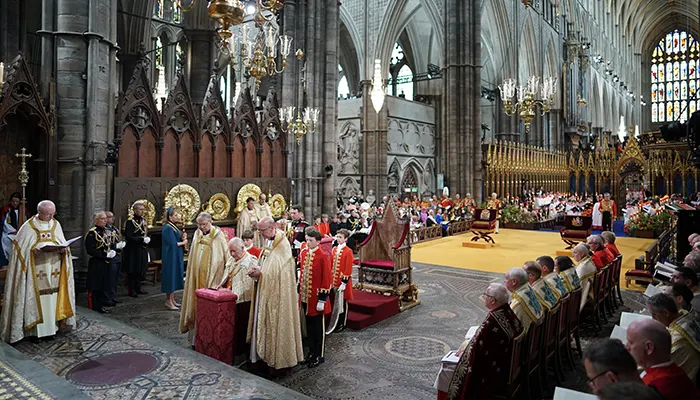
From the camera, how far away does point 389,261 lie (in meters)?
8.31

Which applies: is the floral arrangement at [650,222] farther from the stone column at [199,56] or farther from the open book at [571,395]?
the open book at [571,395]

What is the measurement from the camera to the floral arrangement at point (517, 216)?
20781 millimetres

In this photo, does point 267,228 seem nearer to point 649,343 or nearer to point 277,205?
point 649,343

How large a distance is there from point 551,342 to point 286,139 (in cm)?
1146

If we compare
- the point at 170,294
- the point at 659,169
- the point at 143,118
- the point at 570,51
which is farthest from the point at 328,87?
the point at 570,51

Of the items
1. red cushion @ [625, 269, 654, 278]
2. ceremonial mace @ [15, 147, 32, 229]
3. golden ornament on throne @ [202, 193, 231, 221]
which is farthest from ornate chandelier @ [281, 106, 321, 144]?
red cushion @ [625, 269, 654, 278]

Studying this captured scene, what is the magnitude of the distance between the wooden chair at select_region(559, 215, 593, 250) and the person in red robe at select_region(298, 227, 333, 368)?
10.5 meters

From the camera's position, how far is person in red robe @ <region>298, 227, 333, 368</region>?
531 centimetres

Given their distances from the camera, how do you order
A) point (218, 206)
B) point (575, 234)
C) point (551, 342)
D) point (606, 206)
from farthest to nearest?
1. point (606, 206)
2. point (575, 234)
3. point (218, 206)
4. point (551, 342)

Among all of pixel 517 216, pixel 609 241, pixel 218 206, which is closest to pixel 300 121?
pixel 218 206

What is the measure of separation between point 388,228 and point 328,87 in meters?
8.92

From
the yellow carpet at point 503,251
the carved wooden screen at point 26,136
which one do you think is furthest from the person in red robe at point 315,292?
the yellow carpet at point 503,251

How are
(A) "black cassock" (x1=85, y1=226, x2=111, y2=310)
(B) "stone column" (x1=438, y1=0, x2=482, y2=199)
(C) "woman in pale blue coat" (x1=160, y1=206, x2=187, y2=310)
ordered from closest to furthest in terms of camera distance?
(A) "black cassock" (x1=85, y1=226, x2=111, y2=310), (C) "woman in pale blue coat" (x1=160, y1=206, x2=187, y2=310), (B) "stone column" (x1=438, y1=0, x2=482, y2=199)

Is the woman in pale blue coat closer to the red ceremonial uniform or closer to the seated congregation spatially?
the seated congregation
